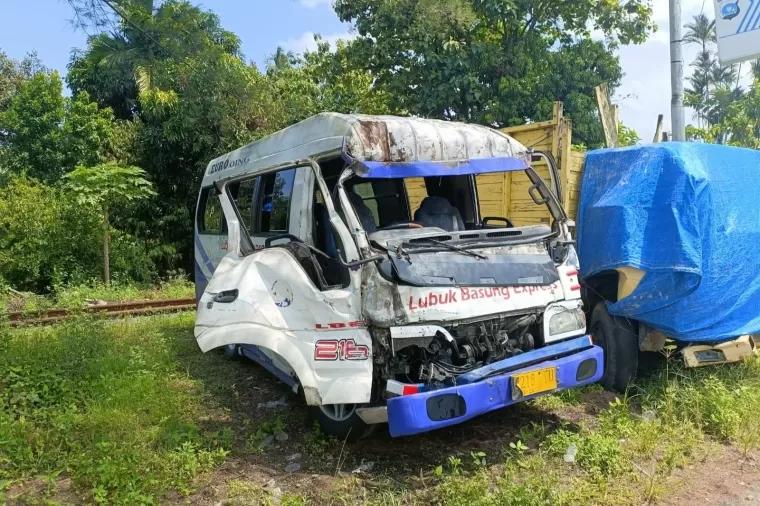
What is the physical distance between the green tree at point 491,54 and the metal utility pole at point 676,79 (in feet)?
15.6

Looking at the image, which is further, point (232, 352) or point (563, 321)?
point (232, 352)

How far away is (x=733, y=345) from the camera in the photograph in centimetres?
519

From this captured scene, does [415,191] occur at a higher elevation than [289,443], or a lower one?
higher

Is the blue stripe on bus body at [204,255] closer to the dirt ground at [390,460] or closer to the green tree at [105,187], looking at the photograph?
the dirt ground at [390,460]

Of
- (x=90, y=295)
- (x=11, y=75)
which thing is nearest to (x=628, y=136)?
(x=90, y=295)

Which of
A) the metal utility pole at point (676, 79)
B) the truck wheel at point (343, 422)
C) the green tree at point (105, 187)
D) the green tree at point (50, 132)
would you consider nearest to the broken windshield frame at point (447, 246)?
the truck wheel at point (343, 422)

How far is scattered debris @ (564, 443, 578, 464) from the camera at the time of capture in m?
4.05

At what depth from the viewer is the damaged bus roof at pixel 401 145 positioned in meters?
4.08

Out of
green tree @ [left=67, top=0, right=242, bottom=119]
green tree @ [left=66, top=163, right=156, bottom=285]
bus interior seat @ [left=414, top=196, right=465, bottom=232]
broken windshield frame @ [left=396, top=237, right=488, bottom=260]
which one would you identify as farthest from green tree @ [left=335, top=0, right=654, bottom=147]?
broken windshield frame @ [left=396, top=237, right=488, bottom=260]

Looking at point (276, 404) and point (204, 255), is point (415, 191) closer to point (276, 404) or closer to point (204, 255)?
point (276, 404)

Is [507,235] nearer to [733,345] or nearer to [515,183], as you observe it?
[515,183]

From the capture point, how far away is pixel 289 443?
460 centimetres

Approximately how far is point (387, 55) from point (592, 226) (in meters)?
8.75

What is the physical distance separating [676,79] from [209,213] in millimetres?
6390
